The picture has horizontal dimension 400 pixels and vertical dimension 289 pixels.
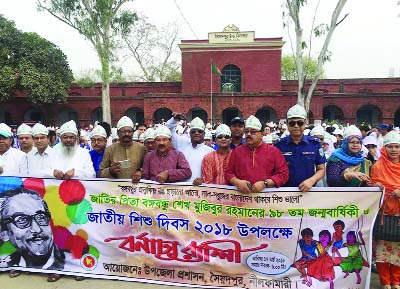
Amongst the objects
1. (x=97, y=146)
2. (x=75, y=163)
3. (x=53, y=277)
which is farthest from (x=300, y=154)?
(x=53, y=277)

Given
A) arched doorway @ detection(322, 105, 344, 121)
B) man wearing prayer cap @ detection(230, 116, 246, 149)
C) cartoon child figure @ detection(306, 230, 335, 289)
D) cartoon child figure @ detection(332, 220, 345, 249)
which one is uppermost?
arched doorway @ detection(322, 105, 344, 121)

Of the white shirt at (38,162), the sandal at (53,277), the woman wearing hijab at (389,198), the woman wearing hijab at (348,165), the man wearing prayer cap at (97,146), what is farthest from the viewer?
the man wearing prayer cap at (97,146)

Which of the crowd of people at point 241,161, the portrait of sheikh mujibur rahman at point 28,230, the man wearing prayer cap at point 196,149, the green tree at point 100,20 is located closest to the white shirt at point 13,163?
the crowd of people at point 241,161

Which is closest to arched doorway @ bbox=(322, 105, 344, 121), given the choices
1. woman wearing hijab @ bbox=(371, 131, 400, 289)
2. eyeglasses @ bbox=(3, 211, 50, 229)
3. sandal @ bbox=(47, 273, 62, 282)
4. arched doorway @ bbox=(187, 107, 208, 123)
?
arched doorway @ bbox=(187, 107, 208, 123)

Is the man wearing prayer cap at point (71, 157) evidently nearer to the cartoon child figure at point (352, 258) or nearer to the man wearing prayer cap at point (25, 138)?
the man wearing prayer cap at point (25, 138)

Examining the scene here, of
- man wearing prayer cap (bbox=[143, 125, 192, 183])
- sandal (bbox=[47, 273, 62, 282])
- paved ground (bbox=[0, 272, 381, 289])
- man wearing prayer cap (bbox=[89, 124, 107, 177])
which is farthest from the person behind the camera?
man wearing prayer cap (bbox=[89, 124, 107, 177])

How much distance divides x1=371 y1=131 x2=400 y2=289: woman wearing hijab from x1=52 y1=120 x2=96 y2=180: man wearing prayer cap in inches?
132

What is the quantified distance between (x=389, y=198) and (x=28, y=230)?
4114 mm

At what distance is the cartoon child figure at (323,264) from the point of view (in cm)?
373

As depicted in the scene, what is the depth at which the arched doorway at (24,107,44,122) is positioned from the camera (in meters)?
30.5

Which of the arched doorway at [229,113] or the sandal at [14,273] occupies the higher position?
the arched doorway at [229,113]

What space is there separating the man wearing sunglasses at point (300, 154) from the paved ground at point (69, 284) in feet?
4.61

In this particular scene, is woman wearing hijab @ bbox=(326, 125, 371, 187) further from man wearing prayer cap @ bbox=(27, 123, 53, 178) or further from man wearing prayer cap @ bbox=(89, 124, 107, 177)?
man wearing prayer cap @ bbox=(27, 123, 53, 178)

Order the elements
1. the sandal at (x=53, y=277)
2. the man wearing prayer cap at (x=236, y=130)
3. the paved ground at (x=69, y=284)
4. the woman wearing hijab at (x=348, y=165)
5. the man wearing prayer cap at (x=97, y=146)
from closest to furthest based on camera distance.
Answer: the woman wearing hijab at (x=348, y=165) → the paved ground at (x=69, y=284) → the sandal at (x=53, y=277) → the man wearing prayer cap at (x=236, y=130) → the man wearing prayer cap at (x=97, y=146)
